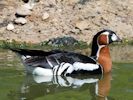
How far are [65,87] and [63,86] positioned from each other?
3.9 inches

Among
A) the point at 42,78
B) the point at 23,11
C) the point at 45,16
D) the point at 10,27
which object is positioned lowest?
the point at 42,78

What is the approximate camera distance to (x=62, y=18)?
22.4 meters

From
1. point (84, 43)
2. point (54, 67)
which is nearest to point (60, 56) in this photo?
point (54, 67)

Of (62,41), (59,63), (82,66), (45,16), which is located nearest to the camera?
(59,63)

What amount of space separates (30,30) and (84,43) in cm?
207

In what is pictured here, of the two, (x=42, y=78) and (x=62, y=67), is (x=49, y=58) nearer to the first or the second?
(x=62, y=67)

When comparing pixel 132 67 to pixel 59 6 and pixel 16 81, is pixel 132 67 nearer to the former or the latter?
pixel 16 81

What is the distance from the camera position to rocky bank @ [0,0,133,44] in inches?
842

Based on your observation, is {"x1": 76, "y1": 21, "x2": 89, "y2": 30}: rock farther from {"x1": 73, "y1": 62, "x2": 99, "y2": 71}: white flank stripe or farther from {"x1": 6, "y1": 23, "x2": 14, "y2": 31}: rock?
{"x1": 73, "y1": 62, "x2": 99, "y2": 71}: white flank stripe

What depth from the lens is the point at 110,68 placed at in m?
16.4

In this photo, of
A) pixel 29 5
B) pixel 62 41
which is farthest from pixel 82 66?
pixel 29 5

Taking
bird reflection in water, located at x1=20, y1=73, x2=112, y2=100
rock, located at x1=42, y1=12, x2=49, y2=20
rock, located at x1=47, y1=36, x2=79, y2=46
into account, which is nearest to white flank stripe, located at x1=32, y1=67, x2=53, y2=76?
bird reflection in water, located at x1=20, y1=73, x2=112, y2=100

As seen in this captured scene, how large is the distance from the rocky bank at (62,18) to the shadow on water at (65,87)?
17.7 ft

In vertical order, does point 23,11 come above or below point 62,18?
above
